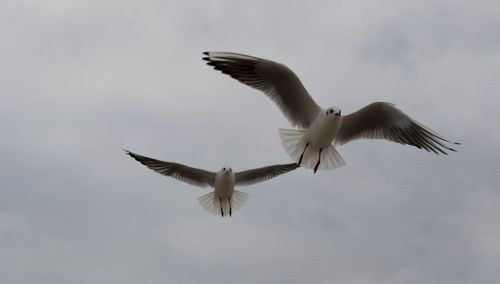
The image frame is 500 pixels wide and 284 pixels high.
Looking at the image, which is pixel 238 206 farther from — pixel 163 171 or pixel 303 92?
pixel 303 92

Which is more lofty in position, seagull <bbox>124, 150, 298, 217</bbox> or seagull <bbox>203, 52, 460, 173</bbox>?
seagull <bbox>124, 150, 298, 217</bbox>

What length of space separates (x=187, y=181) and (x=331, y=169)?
21.5 feet

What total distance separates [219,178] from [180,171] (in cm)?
94

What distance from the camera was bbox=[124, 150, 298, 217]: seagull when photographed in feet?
58.2

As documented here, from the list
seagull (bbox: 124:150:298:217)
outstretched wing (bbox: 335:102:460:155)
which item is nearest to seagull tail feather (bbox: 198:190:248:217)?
seagull (bbox: 124:150:298:217)

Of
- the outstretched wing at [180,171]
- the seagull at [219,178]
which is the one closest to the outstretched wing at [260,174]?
the seagull at [219,178]

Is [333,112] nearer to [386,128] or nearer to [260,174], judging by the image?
[386,128]

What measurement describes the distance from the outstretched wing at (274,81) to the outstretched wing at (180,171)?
578 cm

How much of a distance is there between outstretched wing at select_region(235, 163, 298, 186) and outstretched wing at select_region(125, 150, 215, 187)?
0.62 meters

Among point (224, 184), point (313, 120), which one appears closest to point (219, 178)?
point (224, 184)

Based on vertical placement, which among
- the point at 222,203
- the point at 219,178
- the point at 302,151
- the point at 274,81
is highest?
the point at 219,178

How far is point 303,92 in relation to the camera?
12.1 m

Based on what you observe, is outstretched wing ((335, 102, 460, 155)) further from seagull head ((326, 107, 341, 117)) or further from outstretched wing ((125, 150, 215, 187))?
outstretched wing ((125, 150, 215, 187))

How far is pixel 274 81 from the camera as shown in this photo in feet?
39.3
